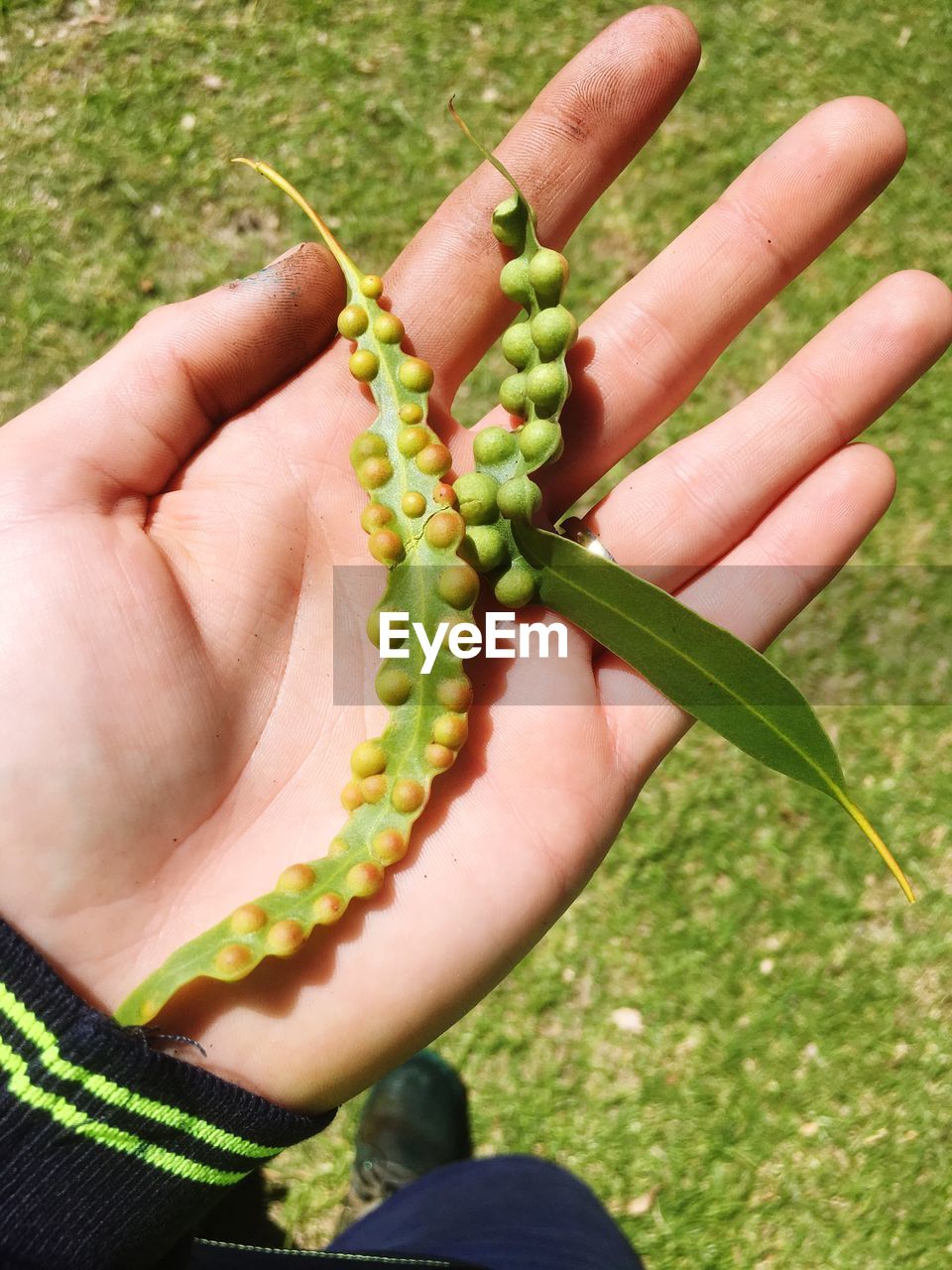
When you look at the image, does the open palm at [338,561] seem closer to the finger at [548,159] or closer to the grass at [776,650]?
the finger at [548,159]

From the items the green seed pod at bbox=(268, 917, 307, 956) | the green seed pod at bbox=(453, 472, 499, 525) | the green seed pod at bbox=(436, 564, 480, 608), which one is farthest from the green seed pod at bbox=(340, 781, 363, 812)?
the green seed pod at bbox=(453, 472, 499, 525)

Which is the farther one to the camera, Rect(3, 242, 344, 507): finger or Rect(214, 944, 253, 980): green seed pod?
Rect(3, 242, 344, 507): finger

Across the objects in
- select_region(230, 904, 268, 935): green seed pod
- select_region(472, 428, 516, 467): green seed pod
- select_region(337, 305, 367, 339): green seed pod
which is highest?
select_region(337, 305, 367, 339): green seed pod

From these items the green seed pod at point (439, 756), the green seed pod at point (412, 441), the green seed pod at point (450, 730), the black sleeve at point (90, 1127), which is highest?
the green seed pod at point (412, 441)

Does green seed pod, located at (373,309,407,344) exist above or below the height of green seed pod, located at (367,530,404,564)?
above

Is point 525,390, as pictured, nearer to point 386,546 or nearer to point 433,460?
point 433,460

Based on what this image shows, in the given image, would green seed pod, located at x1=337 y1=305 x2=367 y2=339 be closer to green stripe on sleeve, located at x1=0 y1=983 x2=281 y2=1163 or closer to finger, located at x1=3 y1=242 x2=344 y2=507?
finger, located at x1=3 y1=242 x2=344 y2=507

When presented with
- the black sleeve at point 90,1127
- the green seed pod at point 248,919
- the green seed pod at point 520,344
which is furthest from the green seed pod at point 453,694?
the black sleeve at point 90,1127
